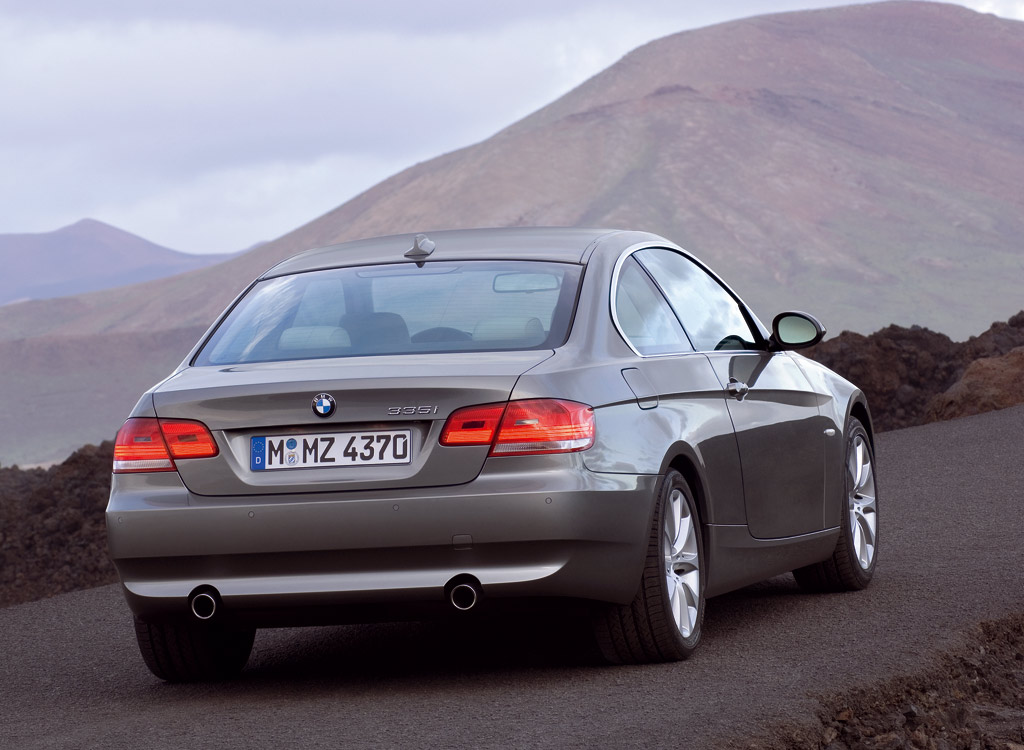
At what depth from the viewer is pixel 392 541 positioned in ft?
18.3

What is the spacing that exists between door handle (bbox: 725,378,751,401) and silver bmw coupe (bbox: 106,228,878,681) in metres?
0.11

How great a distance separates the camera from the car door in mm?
6945

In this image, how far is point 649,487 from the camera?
5.88m

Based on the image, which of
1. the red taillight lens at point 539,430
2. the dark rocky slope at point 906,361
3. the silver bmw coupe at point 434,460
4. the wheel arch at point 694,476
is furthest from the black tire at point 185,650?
the dark rocky slope at point 906,361

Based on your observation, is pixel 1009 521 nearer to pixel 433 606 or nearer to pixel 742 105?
pixel 433 606

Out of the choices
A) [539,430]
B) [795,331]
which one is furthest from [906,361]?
[539,430]

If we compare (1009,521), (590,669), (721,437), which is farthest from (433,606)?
(1009,521)

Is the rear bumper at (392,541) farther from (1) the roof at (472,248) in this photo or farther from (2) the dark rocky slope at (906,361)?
(2) the dark rocky slope at (906,361)

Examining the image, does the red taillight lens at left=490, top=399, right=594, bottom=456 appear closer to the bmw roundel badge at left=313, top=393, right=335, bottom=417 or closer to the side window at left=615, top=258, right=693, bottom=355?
the bmw roundel badge at left=313, top=393, right=335, bottom=417

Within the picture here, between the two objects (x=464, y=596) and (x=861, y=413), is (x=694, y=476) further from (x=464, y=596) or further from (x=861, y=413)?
(x=861, y=413)

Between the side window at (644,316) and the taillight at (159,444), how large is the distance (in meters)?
1.58

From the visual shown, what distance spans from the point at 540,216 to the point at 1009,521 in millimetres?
141130

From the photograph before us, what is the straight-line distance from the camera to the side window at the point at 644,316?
642 centimetres

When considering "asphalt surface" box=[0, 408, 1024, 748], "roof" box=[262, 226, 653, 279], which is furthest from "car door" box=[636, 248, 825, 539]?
"asphalt surface" box=[0, 408, 1024, 748]
